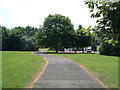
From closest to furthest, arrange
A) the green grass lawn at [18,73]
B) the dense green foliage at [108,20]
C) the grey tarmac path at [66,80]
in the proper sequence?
1. the dense green foliage at [108,20]
2. the grey tarmac path at [66,80]
3. the green grass lawn at [18,73]

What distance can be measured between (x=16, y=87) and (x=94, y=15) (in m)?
4.98

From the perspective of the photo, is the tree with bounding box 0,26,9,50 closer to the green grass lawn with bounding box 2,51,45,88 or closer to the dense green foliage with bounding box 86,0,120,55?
the green grass lawn with bounding box 2,51,45,88

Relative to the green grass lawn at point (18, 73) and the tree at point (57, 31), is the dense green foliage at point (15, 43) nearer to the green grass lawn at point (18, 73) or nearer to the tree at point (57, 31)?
the tree at point (57, 31)

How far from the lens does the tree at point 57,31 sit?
47656 mm

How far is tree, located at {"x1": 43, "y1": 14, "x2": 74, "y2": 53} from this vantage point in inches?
1876

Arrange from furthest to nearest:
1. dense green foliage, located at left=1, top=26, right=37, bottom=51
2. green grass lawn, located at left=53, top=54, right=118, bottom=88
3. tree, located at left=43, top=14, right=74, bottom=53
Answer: dense green foliage, located at left=1, top=26, right=37, bottom=51 < tree, located at left=43, top=14, right=74, bottom=53 < green grass lawn, located at left=53, top=54, right=118, bottom=88

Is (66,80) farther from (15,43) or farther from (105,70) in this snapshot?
(15,43)

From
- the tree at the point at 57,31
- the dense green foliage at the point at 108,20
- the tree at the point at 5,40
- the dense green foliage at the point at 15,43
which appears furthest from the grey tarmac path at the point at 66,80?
the tree at the point at 5,40

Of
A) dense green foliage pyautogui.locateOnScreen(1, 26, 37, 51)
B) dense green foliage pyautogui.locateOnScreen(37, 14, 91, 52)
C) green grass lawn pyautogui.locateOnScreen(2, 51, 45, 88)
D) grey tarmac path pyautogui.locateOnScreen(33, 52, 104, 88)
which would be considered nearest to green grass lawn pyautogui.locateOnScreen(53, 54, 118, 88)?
grey tarmac path pyautogui.locateOnScreen(33, 52, 104, 88)

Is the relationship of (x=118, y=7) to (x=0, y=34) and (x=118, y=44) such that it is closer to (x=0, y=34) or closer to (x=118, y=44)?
(x=118, y=44)

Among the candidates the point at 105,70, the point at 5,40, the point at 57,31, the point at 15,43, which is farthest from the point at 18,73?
the point at 5,40

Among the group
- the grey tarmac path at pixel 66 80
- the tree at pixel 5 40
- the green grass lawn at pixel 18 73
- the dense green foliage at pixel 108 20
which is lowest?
the grey tarmac path at pixel 66 80

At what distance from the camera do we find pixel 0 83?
26.6 feet

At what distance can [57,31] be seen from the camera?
48.2 m
